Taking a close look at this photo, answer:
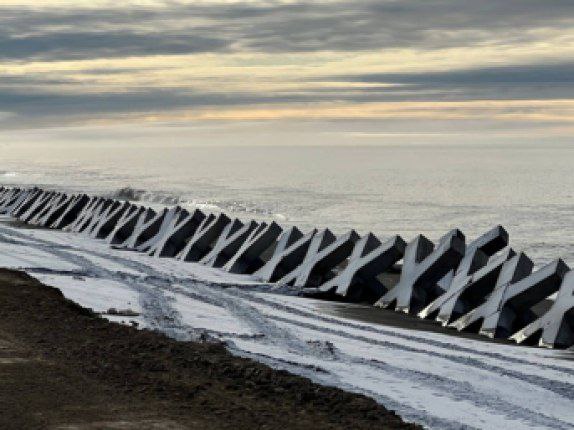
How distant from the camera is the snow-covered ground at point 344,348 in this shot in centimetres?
819

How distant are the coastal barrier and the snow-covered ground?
613 mm

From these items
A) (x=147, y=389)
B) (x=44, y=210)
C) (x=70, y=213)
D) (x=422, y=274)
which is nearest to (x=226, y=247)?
(x=422, y=274)

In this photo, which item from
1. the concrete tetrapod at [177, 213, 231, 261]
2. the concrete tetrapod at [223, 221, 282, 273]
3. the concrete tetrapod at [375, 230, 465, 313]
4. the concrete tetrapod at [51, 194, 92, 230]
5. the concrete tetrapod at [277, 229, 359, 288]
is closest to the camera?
the concrete tetrapod at [375, 230, 465, 313]

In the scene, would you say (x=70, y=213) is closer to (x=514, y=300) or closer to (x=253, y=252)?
(x=253, y=252)

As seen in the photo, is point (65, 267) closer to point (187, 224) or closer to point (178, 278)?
point (178, 278)

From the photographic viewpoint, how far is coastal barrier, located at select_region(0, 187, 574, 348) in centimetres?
1261

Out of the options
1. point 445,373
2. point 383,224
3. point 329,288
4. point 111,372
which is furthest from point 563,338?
point 383,224

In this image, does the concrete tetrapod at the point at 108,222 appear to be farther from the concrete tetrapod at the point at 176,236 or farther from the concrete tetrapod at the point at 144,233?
the concrete tetrapod at the point at 176,236

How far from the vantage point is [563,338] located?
38.6 feet

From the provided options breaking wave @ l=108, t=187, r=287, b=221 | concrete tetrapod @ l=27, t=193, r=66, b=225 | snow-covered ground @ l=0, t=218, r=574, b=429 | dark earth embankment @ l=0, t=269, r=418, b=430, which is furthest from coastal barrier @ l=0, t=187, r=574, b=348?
breaking wave @ l=108, t=187, r=287, b=221

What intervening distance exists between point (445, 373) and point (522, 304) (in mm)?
3699

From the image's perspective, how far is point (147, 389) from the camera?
739 centimetres

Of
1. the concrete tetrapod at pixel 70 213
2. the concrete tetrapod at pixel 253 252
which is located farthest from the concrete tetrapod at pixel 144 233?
the concrete tetrapod at pixel 70 213

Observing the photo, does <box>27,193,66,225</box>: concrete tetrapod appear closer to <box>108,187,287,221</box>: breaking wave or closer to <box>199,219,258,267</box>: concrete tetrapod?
<box>199,219,258,267</box>: concrete tetrapod
